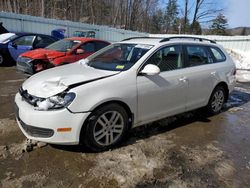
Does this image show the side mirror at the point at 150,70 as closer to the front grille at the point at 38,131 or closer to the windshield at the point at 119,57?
the windshield at the point at 119,57

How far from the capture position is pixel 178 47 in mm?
4719

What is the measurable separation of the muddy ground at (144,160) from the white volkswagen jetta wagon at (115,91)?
0.97ft

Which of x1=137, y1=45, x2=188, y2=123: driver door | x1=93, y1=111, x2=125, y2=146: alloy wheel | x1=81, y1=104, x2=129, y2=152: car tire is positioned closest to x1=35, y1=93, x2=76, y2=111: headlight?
x1=81, y1=104, x2=129, y2=152: car tire

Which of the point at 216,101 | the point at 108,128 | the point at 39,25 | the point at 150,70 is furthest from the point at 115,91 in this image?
the point at 39,25

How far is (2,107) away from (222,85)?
4832 mm

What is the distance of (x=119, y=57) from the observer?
4438 mm

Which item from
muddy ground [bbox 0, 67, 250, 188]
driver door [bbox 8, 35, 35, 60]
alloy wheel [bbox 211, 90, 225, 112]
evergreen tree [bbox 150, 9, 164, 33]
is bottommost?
muddy ground [bbox 0, 67, 250, 188]

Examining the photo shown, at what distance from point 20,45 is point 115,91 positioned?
8.54 metres

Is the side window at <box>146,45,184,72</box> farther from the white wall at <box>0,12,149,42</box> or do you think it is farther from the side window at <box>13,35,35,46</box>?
the white wall at <box>0,12,149,42</box>

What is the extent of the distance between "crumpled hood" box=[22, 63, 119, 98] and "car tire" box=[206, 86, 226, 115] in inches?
105

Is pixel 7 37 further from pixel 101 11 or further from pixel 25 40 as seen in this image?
pixel 101 11

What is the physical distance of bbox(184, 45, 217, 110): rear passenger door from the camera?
4805 mm

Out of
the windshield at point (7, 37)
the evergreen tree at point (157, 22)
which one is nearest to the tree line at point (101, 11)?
the evergreen tree at point (157, 22)

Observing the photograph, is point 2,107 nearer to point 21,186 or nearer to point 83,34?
point 21,186
